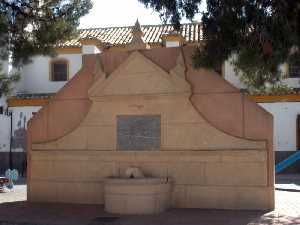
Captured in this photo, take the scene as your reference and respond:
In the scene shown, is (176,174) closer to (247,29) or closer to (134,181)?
(134,181)

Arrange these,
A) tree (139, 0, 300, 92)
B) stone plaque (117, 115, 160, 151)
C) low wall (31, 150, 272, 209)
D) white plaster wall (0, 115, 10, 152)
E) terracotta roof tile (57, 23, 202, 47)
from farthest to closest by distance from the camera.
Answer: terracotta roof tile (57, 23, 202, 47)
white plaster wall (0, 115, 10, 152)
stone plaque (117, 115, 160, 151)
low wall (31, 150, 272, 209)
tree (139, 0, 300, 92)

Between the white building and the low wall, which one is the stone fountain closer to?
the low wall

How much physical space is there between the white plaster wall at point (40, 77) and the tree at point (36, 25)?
54.3 feet

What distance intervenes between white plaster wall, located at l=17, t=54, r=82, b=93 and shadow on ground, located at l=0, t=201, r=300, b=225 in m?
18.2

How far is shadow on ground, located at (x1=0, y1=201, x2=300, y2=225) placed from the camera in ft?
36.0

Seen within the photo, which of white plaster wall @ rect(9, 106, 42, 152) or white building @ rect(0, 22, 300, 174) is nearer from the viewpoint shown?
white building @ rect(0, 22, 300, 174)

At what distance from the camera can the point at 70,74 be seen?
100ft

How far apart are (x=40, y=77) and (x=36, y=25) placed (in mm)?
17654

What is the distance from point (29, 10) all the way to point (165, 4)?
4.40 m

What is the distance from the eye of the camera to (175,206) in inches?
509

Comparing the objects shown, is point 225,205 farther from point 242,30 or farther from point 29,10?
point 29,10

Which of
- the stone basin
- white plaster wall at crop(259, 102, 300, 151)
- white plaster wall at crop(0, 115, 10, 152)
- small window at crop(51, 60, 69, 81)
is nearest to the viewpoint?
the stone basin

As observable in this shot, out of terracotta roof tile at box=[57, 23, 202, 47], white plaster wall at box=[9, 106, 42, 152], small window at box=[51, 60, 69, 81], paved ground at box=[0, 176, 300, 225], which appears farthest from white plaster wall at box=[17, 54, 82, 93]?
paved ground at box=[0, 176, 300, 225]

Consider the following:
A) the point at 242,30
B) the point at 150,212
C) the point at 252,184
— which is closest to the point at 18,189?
the point at 150,212
